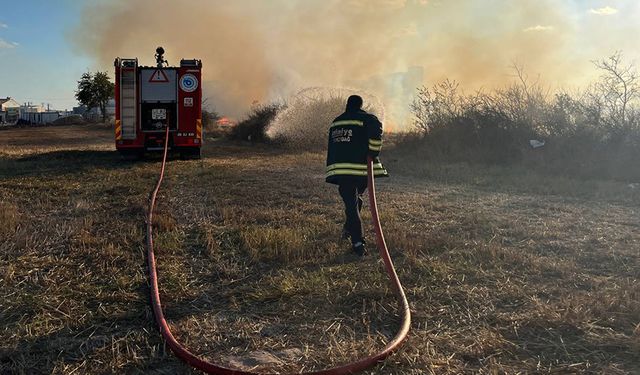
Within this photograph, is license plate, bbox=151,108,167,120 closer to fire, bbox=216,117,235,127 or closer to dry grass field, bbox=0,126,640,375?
dry grass field, bbox=0,126,640,375

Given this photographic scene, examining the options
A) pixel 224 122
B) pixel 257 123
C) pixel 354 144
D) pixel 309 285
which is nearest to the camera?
pixel 309 285

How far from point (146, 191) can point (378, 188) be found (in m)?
3.81

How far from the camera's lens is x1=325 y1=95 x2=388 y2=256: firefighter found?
186 inches

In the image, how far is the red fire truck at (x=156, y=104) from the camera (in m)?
12.4

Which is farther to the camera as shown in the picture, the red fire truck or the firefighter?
the red fire truck

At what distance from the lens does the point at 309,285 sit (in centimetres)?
394

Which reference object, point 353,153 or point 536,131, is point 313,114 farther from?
point 353,153

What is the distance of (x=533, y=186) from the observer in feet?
31.7

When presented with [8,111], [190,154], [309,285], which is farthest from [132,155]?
[8,111]

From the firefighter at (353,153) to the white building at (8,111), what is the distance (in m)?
76.3

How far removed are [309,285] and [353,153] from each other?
4.58 feet

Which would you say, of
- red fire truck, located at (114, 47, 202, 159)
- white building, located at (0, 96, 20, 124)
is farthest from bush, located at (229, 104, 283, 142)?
white building, located at (0, 96, 20, 124)

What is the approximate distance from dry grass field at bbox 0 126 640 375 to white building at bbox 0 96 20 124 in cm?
7467

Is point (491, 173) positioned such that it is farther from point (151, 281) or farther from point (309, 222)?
point (151, 281)
